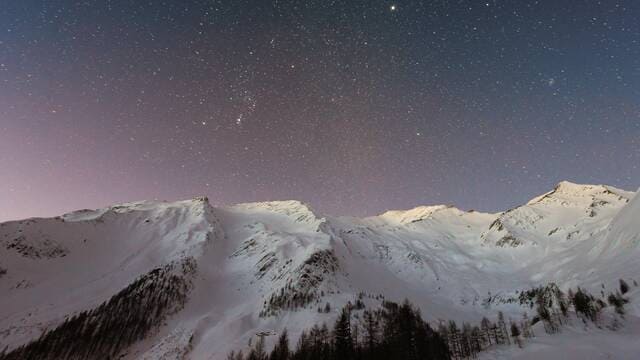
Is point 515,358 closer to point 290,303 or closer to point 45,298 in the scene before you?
point 290,303

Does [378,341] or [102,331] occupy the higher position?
[378,341]

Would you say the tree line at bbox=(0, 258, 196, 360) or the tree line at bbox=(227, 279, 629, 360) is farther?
the tree line at bbox=(0, 258, 196, 360)

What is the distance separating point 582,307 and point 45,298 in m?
214

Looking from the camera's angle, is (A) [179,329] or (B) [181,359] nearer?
(B) [181,359]

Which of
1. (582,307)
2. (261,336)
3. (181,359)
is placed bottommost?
(181,359)

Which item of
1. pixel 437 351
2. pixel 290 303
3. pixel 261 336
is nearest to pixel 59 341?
pixel 261 336

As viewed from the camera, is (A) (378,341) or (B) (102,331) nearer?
(A) (378,341)

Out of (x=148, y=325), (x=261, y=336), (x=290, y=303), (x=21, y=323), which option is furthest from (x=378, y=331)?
(x=21, y=323)

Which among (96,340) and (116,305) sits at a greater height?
(116,305)

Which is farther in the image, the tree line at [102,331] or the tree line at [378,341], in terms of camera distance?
the tree line at [102,331]

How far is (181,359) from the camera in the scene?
146 m

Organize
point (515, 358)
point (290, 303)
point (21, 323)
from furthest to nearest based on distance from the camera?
point (290, 303)
point (21, 323)
point (515, 358)

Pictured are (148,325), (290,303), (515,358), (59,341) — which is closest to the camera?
(515,358)

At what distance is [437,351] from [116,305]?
14339cm
